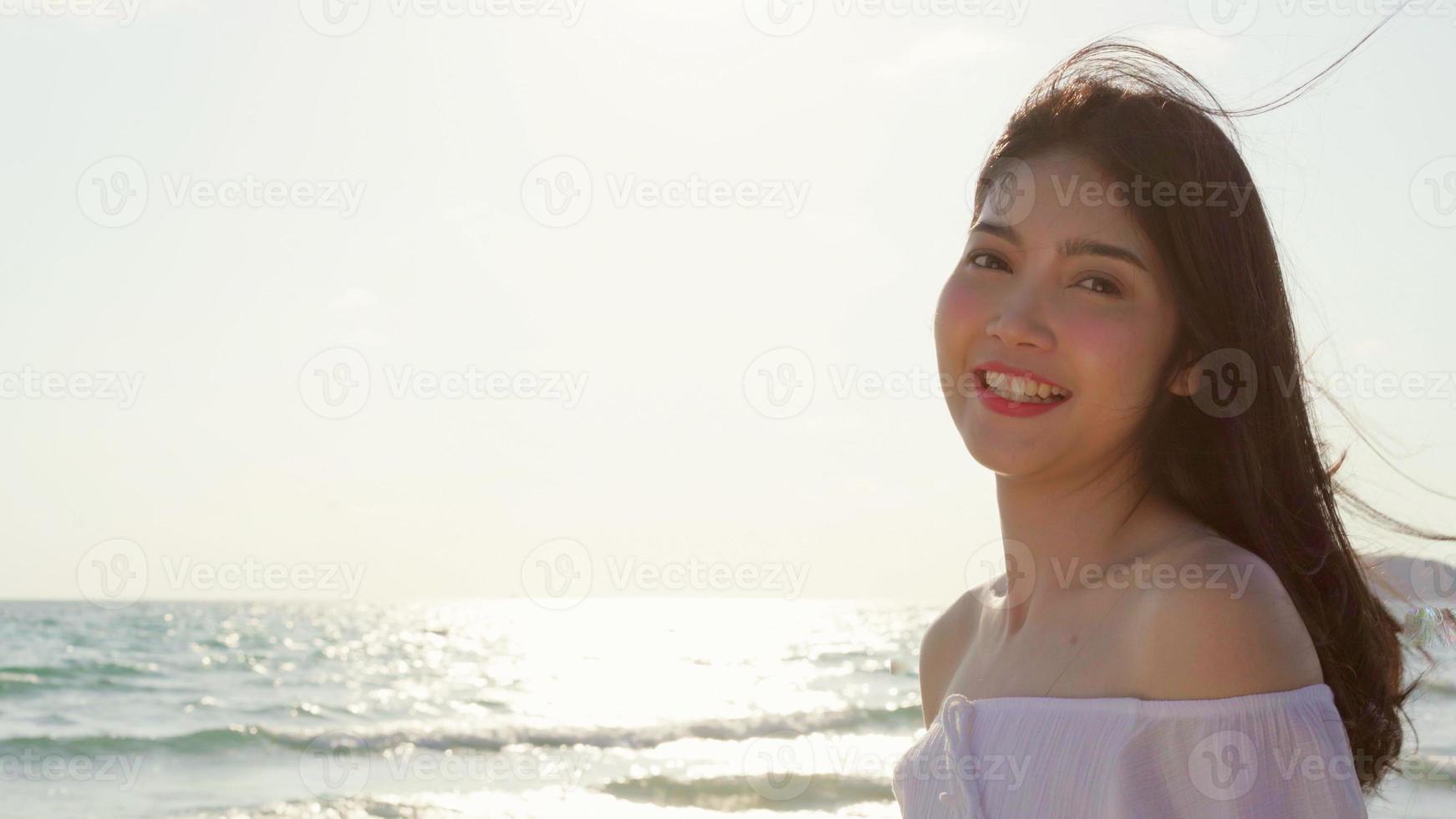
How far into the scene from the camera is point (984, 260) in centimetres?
242

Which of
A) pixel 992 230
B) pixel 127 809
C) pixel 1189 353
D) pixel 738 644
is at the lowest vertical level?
pixel 127 809

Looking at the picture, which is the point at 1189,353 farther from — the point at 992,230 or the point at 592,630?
the point at 592,630

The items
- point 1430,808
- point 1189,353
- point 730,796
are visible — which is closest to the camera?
point 1189,353

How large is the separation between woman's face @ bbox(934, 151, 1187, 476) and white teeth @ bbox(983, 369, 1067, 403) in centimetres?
1

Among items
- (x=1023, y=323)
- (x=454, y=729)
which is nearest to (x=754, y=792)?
(x=454, y=729)

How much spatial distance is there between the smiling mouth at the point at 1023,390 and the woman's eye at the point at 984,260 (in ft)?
0.69

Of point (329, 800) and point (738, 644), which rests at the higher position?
point (738, 644)

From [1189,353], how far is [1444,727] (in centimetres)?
1564

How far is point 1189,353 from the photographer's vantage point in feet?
7.47

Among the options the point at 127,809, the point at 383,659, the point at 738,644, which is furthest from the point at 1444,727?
the point at 738,644

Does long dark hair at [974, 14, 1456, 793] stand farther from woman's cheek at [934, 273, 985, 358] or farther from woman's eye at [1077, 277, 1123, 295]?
woman's cheek at [934, 273, 985, 358]

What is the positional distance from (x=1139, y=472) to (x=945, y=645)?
2.63 feet

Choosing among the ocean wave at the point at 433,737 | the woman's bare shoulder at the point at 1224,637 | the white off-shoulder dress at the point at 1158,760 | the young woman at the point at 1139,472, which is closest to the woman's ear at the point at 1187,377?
the young woman at the point at 1139,472

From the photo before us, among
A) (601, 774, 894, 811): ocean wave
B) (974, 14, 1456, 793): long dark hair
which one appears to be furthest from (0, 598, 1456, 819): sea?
(974, 14, 1456, 793): long dark hair
